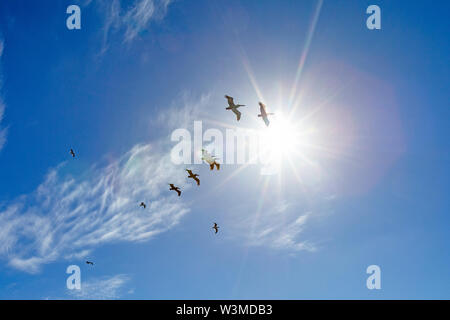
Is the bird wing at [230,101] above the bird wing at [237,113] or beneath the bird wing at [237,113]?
above

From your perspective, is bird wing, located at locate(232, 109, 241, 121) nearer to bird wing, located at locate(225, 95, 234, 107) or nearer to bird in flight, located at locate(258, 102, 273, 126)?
bird wing, located at locate(225, 95, 234, 107)


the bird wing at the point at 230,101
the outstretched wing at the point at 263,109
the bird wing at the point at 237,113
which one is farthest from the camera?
the bird wing at the point at 237,113

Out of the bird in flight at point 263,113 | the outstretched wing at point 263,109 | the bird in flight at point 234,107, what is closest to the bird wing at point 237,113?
the bird in flight at point 234,107

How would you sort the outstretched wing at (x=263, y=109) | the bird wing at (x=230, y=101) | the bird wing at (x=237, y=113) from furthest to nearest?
the bird wing at (x=237, y=113) → the bird wing at (x=230, y=101) → the outstretched wing at (x=263, y=109)

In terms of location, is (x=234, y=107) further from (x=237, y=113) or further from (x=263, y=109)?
(x=263, y=109)

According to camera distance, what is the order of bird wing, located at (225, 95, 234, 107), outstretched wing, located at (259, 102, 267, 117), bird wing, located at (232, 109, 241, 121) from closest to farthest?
1. outstretched wing, located at (259, 102, 267, 117)
2. bird wing, located at (225, 95, 234, 107)
3. bird wing, located at (232, 109, 241, 121)

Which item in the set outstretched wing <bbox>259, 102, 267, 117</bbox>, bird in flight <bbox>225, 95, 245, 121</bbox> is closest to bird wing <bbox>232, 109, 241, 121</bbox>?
bird in flight <bbox>225, 95, 245, 121</bbox>

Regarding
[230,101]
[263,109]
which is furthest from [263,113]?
[230,101]

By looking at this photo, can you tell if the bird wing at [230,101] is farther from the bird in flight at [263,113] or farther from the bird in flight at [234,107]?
the bird in flight at [263,113]

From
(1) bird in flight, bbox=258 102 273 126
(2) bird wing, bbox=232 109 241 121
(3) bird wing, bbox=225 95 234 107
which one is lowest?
(1) bird in flight, bbox=258 102 273 126
